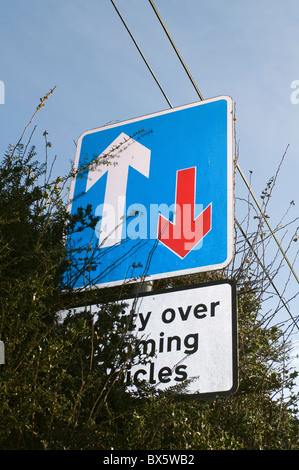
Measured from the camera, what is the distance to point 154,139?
2.30m

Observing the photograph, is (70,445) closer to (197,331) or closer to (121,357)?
(121,357)

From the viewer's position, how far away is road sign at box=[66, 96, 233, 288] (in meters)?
1.90

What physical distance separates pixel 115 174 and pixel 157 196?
301 millimetres

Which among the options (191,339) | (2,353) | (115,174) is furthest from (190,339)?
(115,174)

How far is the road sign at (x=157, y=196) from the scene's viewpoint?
1898 mm

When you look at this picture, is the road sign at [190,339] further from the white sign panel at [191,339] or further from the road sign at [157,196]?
the road sign at [157,196]

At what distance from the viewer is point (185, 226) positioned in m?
1.92

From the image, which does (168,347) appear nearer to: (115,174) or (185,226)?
(185,226)

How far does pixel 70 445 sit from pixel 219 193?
1.06 m

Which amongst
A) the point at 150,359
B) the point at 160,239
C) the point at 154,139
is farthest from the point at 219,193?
the point at 150,359

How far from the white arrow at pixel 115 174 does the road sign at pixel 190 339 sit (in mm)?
418

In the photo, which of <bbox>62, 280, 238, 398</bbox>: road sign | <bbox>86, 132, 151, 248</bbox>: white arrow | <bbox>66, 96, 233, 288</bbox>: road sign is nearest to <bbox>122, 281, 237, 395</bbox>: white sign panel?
<bbox>62, 280, 238, 398</bbox>: road sign

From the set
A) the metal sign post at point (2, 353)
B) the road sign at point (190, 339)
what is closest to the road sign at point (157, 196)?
the road sign at point (190, 339)

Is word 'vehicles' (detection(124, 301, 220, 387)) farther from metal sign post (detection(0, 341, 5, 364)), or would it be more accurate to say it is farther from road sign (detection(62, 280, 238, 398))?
metal sign post (detection(0, 341, 5, 364))
